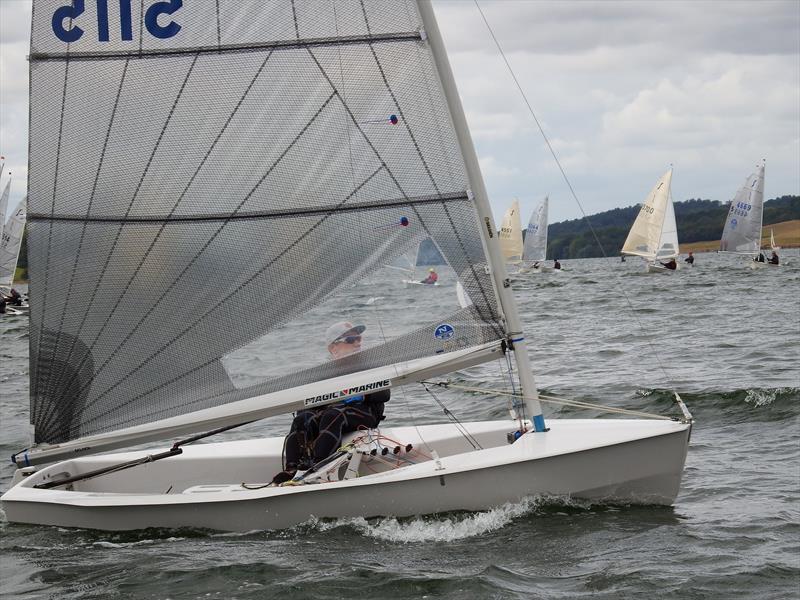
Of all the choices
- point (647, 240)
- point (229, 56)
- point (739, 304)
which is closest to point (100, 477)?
point (229, 56)

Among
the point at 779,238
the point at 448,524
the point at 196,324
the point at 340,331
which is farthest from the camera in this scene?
the point at 779,238

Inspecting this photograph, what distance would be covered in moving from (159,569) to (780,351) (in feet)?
35.1

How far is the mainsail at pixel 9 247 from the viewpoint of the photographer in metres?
41.8

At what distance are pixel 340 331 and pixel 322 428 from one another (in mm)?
965

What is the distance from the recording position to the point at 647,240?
1914 inches

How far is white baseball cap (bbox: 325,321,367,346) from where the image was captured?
696 centimetres

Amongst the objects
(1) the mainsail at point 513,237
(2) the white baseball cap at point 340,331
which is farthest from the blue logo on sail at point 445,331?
(1) the mainsail at point 513,237

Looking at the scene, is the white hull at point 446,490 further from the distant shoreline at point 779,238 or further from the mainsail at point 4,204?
the distant shoreline at point 779,238

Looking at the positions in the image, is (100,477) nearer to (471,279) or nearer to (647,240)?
(471,279)

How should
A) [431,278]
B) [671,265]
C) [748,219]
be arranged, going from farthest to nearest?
1. [748,219]
2. [671,265]
3. [431,278]

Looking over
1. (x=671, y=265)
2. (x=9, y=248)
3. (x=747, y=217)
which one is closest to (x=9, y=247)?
(x=9, y=248)

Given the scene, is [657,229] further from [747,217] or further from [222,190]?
[222,190]

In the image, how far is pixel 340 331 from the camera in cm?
698

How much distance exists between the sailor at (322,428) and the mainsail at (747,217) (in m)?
43.3
